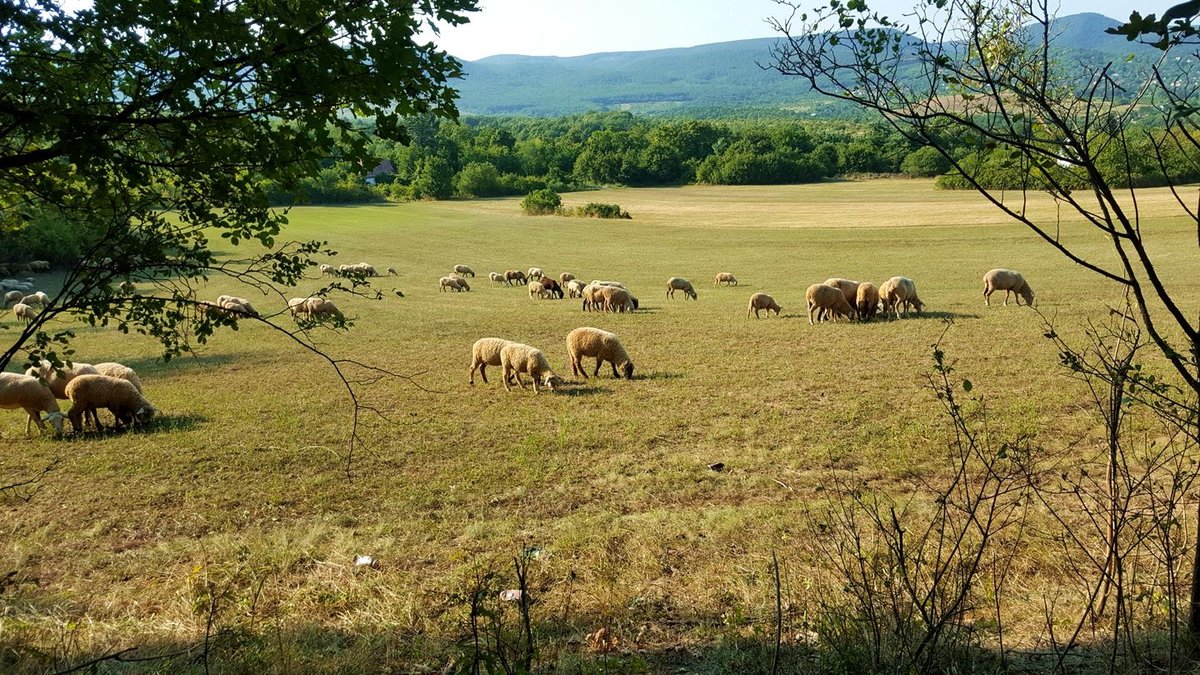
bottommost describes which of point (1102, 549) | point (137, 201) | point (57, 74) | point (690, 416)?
point (690, 416)

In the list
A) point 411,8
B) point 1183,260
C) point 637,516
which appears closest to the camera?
point 411,8

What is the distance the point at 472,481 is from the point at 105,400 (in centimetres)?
715

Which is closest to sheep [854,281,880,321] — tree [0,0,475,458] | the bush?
tree [0,0,475,458]

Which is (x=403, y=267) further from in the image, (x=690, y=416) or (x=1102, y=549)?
(x=1102, y=549)

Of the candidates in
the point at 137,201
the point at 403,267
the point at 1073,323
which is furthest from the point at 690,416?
the point at 403,267

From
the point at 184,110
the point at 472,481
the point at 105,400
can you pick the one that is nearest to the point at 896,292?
the point at 472,481

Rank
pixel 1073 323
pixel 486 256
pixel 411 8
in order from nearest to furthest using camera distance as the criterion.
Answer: pixel 411 8, pixel 1073 323, pixel 486 256

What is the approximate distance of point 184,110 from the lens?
3.85 m

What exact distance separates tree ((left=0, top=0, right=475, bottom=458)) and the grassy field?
2.30 m

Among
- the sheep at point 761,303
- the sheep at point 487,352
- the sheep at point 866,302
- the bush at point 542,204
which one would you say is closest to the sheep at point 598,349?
the sheep at point 487,352

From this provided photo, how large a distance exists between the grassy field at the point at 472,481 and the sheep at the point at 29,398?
1.64 ft

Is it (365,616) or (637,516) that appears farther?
(637,516)

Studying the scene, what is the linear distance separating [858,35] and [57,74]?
11.9 ft

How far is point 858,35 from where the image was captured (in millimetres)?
3486
